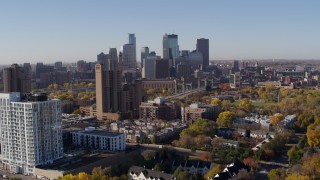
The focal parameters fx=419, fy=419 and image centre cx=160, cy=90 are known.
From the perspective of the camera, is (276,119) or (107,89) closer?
(276,119)

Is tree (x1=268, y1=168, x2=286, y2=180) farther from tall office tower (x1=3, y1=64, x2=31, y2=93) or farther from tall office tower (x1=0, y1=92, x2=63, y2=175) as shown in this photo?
tall office tower (x1=3, y1=64, x2=31, y2=93)

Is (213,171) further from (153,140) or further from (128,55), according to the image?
(128,55)

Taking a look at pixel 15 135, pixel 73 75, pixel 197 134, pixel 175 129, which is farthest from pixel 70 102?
pixel 73 75

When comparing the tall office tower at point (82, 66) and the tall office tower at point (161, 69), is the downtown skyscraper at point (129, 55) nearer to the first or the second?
the tall office tower at point (82, 66)

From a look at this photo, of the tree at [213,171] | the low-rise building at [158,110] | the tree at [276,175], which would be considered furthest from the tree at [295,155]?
the low-rise building at [158,110]

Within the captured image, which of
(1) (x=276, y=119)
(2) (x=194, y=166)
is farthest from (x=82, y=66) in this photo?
(2) (x=194, y=166)

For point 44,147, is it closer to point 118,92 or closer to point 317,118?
point 118,92
